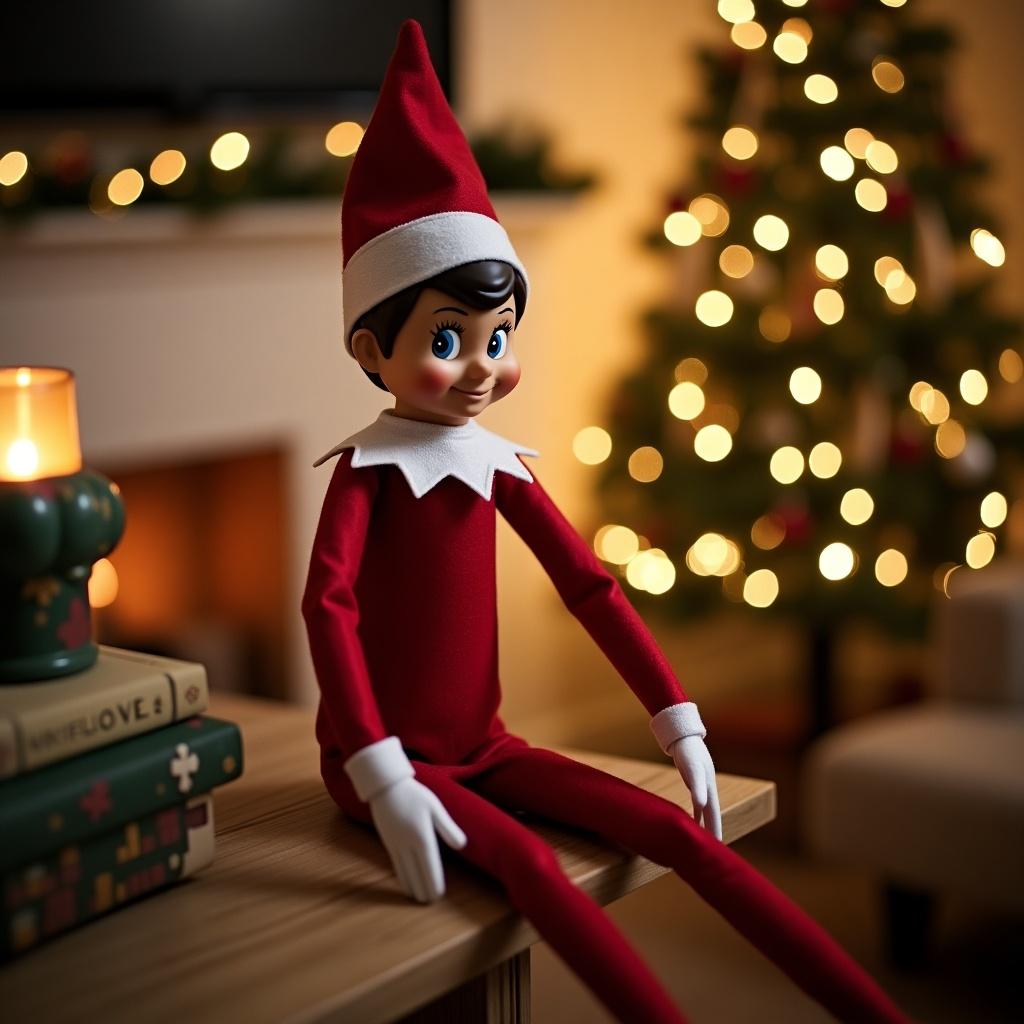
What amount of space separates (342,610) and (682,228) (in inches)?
76.1

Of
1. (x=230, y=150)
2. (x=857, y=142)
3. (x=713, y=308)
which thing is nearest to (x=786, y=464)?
(x=713, y=308)

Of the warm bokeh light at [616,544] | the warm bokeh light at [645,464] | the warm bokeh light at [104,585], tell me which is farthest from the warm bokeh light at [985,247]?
the warm bokeh light at [104,585]

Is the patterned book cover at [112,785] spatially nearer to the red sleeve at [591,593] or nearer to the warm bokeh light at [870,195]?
the red sleeve at [591,593]

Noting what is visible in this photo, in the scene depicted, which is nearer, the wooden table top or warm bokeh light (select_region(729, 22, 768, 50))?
the wooden table top

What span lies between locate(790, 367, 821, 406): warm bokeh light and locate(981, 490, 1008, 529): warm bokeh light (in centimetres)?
36

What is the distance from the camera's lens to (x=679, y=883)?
2361mm

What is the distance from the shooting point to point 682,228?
8.84ft

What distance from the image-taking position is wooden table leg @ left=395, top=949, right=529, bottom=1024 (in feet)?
3.00

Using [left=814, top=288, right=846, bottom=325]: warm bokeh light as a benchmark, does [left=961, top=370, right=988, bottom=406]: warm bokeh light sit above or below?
below

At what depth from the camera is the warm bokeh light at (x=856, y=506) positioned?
2510 millimetres

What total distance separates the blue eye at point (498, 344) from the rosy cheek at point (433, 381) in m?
0.05

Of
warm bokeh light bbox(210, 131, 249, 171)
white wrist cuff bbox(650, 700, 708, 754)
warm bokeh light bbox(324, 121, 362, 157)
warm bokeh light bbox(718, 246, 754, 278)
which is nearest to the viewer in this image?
white wrist cuff bbox(650, 700, 708, 754)

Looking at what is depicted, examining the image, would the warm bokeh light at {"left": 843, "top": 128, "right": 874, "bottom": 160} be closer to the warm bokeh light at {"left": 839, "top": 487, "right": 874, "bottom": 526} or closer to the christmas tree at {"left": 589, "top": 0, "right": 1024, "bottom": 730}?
the christmas tree at {"left": 589, "top": 0, "right": 1024, "bottom": 730}

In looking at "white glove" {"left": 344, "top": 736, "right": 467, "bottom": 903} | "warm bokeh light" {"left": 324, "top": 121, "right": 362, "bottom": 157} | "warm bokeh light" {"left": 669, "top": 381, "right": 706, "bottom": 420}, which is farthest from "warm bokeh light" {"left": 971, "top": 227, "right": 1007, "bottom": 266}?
"white glove" {"left": 344, "top": 736, "right": 467, "bottom": 903}
